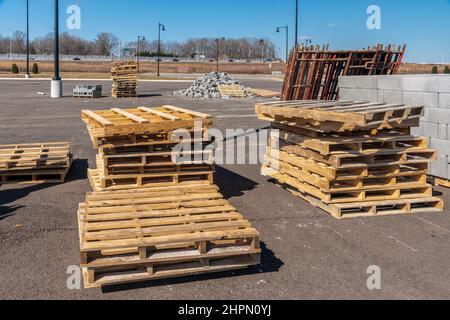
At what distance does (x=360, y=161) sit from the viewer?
25.9 feet

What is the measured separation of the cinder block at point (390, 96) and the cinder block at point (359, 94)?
0.51ft

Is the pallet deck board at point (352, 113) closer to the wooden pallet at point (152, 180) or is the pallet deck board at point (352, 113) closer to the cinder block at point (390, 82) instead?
the cinder block at point (390, 82)

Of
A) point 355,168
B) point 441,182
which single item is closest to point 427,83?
point 441,182

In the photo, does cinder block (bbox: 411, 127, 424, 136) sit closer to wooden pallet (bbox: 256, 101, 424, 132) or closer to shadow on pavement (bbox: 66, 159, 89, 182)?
wooden pallet (bbox: 256, 101, 424, 132)

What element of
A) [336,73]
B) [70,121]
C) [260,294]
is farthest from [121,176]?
[70,121]

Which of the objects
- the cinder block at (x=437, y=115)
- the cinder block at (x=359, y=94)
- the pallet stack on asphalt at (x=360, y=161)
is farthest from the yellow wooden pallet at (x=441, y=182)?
the cinder block at (x=359, y=94)

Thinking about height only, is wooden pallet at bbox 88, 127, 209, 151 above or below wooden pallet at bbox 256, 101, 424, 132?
below

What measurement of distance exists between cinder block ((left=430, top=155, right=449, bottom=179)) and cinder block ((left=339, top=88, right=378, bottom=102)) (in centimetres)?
196

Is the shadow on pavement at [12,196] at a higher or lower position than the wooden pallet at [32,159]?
lower

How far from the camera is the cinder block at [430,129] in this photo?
938cm

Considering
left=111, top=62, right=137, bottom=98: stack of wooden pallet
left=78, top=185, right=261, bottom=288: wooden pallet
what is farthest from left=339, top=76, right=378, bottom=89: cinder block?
left=111, top=62, right=137, bottom=98: stack of wooden pallet

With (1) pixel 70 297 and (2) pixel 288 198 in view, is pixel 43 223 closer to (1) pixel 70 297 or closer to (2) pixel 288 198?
(1) pixel 70 297

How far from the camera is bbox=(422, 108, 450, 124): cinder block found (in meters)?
9.12

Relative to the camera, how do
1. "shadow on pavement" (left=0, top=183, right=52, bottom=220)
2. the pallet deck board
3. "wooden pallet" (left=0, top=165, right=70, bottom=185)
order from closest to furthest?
the pallet deck board → "shadow on pavement" (left=0, top=183, right=52, bottom=220) → "wooden pallet" (left=0, top=165, right=70, bottom=185)
